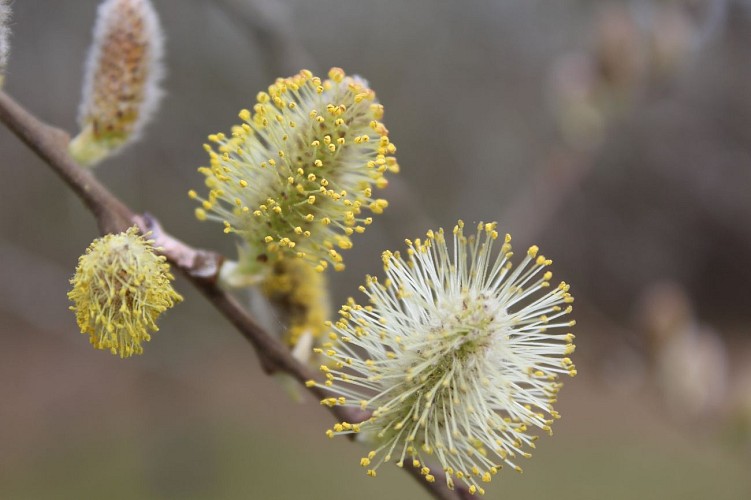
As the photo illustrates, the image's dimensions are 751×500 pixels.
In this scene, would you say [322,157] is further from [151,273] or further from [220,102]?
[220,102]

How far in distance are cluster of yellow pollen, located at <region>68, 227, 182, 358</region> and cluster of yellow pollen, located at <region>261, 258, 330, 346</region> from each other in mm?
368

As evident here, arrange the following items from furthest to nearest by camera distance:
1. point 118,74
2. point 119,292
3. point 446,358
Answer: point 118,74 → point 446,358 → point 119,292

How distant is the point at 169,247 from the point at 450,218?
7.62m

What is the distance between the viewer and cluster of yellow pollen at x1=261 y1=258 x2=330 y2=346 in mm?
1272

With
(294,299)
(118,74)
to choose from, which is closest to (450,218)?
(294,299)

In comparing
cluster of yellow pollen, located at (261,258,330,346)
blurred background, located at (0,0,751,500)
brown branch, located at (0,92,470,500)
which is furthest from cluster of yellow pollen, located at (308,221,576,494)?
blurred background, located at (0,0,751,500)

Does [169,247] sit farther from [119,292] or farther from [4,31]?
[4,31]

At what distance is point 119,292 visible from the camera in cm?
88

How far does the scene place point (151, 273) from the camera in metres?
0.90

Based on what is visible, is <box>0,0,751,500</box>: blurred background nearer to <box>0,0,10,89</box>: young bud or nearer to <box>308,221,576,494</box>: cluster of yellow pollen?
<box>0,0,10,89</box>: young bud

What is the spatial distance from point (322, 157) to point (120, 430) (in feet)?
25.4

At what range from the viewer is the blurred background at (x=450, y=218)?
295 centimetres

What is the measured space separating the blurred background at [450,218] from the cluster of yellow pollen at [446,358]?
0.76 metres

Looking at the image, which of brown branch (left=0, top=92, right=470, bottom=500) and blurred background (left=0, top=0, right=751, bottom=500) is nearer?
brown branch (left=0, top=92, right=470, bottom=500)
